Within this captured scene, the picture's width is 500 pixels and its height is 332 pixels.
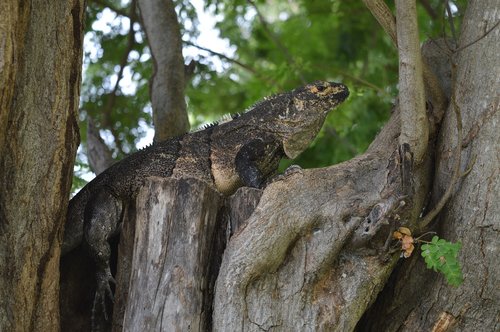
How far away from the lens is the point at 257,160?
619 cm

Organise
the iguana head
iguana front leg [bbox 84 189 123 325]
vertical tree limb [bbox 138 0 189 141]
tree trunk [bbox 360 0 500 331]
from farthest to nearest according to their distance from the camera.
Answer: vertical tree limb [bbox 138 0 189 141]
the iguana head
iguana front leg [bbox 84 189 123 325]
tree trunk [bbox 360 0 500 331]

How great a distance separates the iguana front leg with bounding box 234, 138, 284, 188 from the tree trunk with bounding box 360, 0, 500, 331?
A: 112 cm

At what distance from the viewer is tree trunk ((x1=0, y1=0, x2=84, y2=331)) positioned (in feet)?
16.6

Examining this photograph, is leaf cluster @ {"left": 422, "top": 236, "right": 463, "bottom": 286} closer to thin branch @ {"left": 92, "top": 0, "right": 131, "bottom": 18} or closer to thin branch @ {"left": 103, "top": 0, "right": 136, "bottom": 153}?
thin branch @ {"left": 103, "top": 0, "right": 136, "bottom": 153}

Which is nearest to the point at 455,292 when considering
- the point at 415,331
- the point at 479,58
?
the point at 415,331

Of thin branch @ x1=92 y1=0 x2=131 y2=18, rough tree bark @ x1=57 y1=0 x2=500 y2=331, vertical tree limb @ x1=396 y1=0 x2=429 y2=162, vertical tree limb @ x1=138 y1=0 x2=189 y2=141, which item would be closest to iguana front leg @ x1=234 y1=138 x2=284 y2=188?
rough tree bark @ x1=57 y1=0 x2=500 y2=331

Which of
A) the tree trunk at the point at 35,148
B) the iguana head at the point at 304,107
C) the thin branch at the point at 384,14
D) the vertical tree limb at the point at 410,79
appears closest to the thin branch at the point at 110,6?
the iguana head at the point at 304,107

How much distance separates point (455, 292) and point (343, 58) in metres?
8.18

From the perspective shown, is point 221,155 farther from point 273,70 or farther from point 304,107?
point 273,70

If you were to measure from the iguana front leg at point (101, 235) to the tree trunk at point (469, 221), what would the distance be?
171 cm

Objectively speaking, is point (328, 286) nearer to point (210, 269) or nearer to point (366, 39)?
point (210, 269)

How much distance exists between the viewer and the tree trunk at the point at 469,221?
5.34m

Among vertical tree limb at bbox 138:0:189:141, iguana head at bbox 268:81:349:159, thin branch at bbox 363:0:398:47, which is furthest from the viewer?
vertical tree limb at bbox 138:0:189:141

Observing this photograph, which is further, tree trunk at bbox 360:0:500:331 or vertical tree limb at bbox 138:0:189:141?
vertical tree limb at bbox 138:0:189:141
